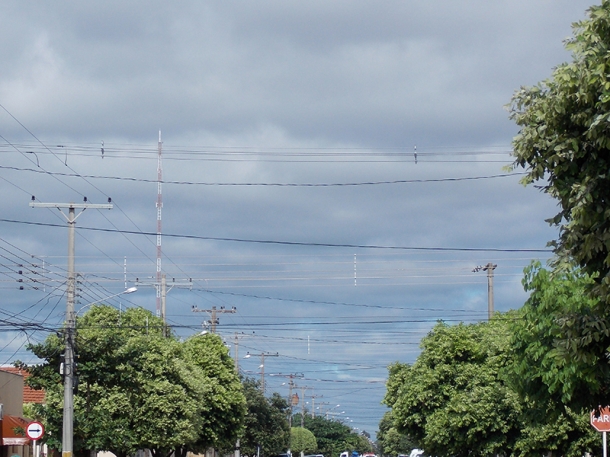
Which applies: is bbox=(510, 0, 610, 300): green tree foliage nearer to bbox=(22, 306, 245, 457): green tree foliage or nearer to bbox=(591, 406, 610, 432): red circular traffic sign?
bbox=(591, 406, 610, 432): red circular traffic sign

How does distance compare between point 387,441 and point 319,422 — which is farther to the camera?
point 319,422

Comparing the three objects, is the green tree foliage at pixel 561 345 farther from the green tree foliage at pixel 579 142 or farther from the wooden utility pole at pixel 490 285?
the wooden utility pole at pixel 490 285

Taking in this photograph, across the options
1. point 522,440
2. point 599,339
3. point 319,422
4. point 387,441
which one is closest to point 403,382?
point 522,440

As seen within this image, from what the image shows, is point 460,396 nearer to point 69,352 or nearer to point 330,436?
point 69,352

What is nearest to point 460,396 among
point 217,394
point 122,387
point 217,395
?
point 122,387

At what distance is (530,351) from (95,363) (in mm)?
22414

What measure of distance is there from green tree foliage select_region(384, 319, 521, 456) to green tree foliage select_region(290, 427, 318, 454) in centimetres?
8721

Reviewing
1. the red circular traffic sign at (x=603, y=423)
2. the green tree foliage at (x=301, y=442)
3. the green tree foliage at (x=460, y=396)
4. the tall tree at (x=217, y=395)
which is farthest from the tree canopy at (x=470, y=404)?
the green tree foliage at (x=301, y=442)

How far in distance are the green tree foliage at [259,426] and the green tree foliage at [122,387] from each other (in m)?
31.1

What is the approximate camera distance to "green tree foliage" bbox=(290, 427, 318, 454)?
436ft

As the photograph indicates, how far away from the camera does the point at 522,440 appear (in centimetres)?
4053

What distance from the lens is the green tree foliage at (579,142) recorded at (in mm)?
11211

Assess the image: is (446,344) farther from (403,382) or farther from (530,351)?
(530,351)

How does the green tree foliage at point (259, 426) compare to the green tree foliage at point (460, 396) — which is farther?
the green tree foliage at point (259, 426)
